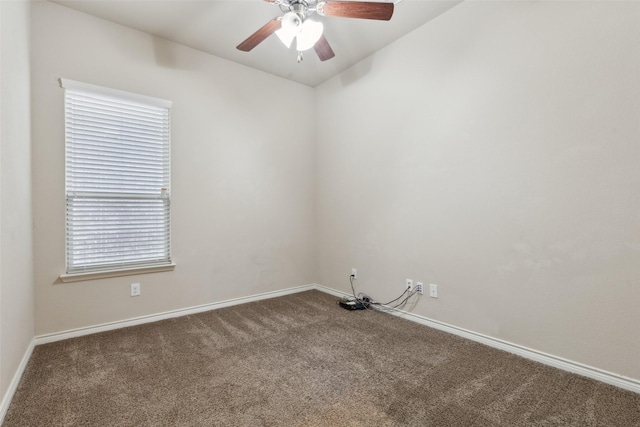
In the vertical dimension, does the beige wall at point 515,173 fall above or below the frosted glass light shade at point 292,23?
below

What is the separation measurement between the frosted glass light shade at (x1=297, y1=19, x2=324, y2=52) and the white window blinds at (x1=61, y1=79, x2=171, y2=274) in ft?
5.37

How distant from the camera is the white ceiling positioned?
259cm

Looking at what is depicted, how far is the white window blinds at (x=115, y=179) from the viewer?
2.61 meters

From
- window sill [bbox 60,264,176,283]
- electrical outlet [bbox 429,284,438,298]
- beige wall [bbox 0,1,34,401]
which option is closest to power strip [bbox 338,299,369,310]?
electrical outlet [bbox 429,284,438,298]

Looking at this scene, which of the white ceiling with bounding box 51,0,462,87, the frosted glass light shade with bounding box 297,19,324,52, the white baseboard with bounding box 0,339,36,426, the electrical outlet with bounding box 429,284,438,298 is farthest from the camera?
the electrical outlet with bounding box 429,284,438,298

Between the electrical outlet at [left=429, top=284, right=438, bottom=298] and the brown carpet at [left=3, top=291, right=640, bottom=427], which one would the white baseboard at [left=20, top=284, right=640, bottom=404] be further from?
the electrical outlet at [left=429, top=284, right=438, bottom=298]

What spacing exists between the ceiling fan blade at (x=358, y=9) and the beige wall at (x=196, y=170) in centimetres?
177

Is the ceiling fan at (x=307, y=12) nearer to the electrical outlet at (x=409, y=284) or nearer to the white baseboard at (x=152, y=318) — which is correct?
the electrical outlet at (x=409, y=284)

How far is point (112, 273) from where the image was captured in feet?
9.07

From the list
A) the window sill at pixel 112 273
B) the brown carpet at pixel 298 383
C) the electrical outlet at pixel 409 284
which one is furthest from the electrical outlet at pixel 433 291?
the window sill at pixel 112 273

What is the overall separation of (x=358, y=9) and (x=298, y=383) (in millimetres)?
2570

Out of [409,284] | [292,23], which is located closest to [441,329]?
[409,284]

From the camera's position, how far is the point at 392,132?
320 centimetres

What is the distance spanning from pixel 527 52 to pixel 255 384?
3.05 m
